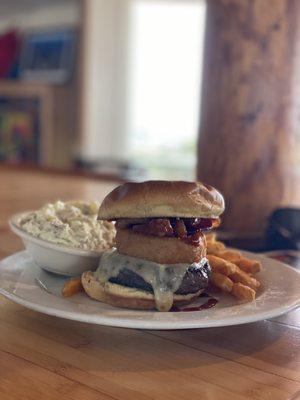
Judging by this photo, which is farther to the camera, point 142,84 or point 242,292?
point 142,84

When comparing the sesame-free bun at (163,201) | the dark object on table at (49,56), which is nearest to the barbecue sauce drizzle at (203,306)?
the sesame-free bun at (163,201)

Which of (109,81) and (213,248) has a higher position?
(109,81)

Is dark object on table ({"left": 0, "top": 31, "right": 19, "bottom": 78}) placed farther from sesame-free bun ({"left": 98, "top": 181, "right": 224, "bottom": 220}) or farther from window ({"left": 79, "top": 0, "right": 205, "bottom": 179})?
sesame-free bun ({"left": 98, "top": 181, "right": 224, "bottom": 220})

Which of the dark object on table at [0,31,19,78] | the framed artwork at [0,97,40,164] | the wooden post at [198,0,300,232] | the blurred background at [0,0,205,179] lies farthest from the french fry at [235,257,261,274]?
the dark object on table at [0,31,19,78]

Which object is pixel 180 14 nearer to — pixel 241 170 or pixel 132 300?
pixel 241 170

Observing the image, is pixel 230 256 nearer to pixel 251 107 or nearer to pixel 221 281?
pixel 221 281

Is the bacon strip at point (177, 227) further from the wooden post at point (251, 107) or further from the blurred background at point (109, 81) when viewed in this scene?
the blurred background at point (109, 81)

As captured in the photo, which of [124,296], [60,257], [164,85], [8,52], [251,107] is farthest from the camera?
[8,52]

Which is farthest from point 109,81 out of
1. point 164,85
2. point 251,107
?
point 251,107
